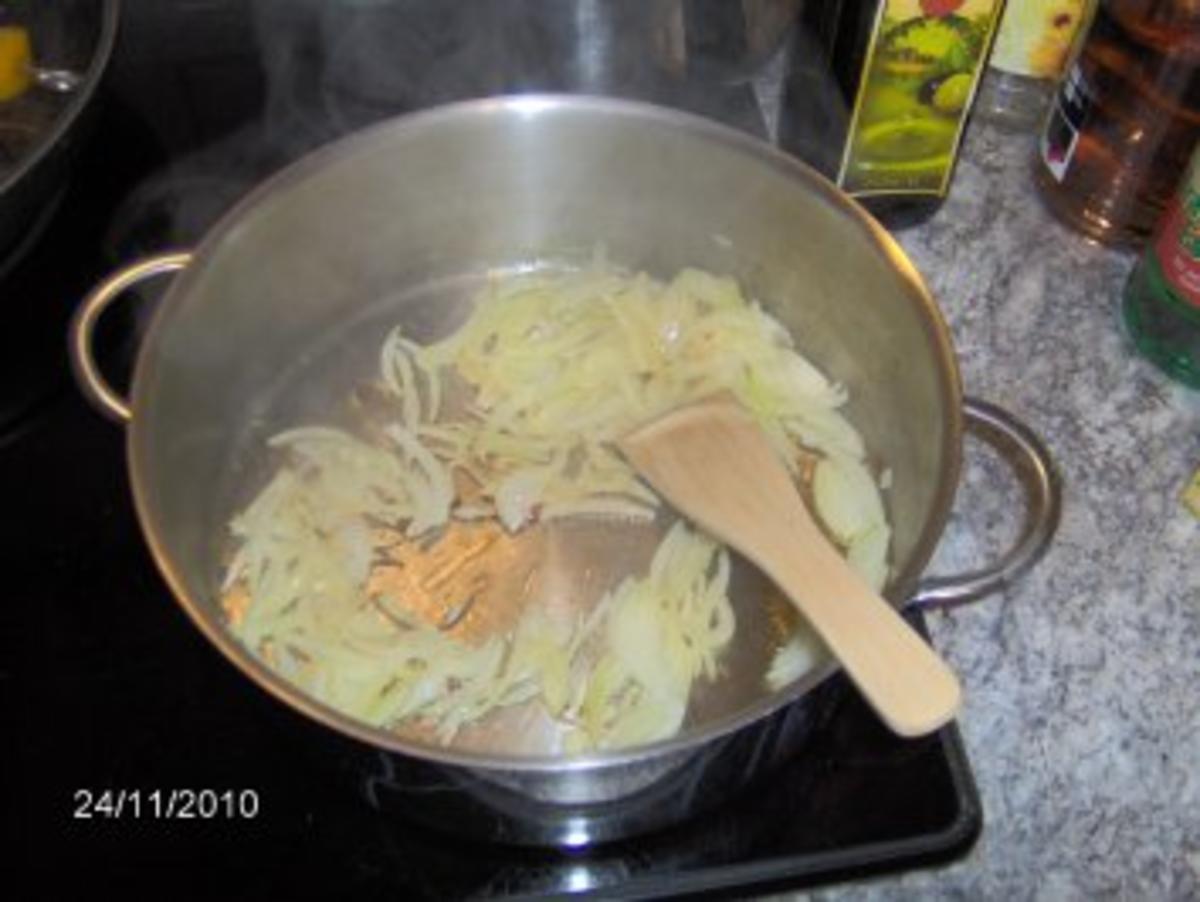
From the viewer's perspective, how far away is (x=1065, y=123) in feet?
3.33

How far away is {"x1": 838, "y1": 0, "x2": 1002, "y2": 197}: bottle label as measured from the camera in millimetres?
910

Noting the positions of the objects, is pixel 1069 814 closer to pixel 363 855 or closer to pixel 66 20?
pixel 363 855

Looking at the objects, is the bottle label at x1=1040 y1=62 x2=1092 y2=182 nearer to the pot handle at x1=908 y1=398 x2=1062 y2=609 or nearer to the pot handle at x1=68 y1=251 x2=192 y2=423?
the pot handle at x1=908 y1=398 x2=1062 y2=609

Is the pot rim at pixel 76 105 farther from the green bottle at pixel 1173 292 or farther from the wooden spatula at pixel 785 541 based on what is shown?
the green bottle at pixel 1173 292

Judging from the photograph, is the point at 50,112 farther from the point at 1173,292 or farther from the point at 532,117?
the point at 1173,292

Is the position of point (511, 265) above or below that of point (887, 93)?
below

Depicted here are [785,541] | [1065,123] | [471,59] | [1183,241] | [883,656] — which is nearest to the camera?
[883,656]

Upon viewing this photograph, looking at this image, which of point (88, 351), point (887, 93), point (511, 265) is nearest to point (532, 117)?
point (511, 265)

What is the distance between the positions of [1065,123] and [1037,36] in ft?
0.31

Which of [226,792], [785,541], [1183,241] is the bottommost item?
[226,792]

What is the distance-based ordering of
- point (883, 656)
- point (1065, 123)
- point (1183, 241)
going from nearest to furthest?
1. point (883, 656)
2. point (1183, 241)
3. point (1065, 123)

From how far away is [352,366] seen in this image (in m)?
1.04

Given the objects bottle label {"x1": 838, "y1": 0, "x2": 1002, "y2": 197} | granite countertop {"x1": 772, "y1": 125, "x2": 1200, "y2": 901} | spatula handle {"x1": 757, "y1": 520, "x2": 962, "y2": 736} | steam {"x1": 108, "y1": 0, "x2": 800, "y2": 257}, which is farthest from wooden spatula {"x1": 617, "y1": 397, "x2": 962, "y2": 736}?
steam {"x1": 108, "y1": 0, "x2": 800, "y2": 257}

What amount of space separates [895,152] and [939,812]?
1.73 feet
